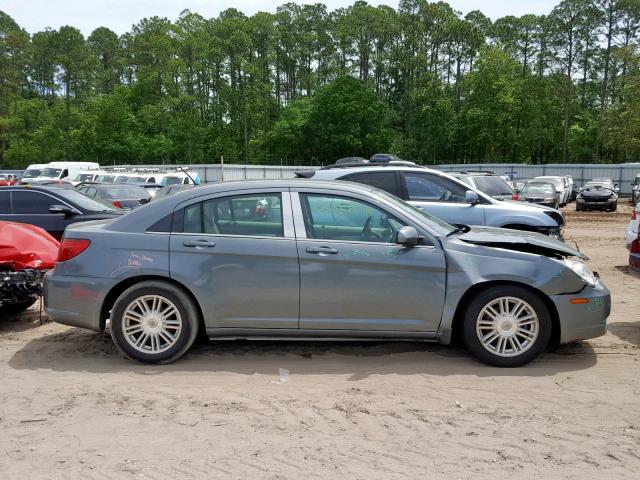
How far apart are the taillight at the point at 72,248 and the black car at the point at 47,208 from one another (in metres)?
5.26

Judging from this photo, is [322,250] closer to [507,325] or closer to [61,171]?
[507,325]

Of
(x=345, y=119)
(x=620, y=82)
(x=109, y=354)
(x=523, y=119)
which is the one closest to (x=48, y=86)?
(x=345, y=119)

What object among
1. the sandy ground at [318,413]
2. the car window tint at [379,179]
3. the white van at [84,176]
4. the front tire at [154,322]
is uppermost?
the white van at [84,176]

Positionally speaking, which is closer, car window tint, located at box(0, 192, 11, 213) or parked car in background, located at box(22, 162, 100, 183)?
car window tint, located at box(0, 192, 11, 213)

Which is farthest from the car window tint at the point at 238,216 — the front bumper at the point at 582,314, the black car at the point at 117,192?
the black car at the point at 117,192

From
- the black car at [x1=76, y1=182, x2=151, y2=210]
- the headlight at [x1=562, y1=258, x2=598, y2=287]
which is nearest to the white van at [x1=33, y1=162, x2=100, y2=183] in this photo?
the black car at [x1=76, y1=182, x2=151, y2=210]

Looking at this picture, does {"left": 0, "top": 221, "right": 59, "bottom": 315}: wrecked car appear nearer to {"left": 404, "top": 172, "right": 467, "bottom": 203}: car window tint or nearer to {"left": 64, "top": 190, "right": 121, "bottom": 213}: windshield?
{"left": 64, "top": 190, "right": 121, "bottom": 213}: windshield

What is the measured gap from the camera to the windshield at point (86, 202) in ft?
36.7

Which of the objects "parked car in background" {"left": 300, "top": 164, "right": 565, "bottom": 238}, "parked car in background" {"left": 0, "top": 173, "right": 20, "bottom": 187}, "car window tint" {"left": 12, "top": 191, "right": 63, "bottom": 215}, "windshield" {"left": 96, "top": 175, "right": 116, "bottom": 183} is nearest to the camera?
"parked car in background" {"left": 300, "top": 164, "right": 565, "bottom": 238}

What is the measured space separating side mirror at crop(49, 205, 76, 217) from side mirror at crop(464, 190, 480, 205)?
672 centimetres

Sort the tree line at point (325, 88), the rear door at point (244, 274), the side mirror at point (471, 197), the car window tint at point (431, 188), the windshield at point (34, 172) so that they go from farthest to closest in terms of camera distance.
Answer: the tree line at point (325, 88) → the windshield at point (34, 172) → the car window tint at point (431, 188) → the side mirror at point (471, 197) → the rear door at point (244, 274)

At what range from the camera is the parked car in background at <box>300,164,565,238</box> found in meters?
9.52

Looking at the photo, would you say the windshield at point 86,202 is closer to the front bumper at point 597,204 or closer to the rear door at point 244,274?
the rear door at point 244,274

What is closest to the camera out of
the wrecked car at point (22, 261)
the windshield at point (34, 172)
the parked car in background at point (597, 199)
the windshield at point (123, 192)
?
the wrecked car at point (22, 261)
